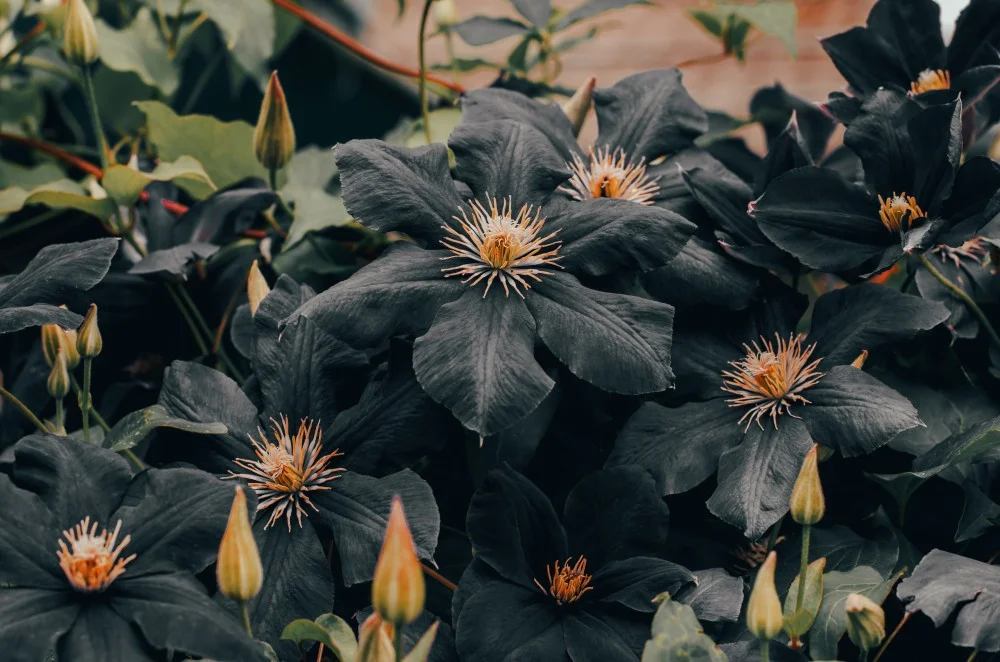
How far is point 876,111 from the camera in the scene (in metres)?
0.62

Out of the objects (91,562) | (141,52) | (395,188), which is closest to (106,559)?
(91,562)

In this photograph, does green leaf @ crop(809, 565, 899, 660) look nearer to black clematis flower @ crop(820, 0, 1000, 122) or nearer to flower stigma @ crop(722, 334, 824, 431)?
flower stigma @ crop(722, 334, 824, 431)

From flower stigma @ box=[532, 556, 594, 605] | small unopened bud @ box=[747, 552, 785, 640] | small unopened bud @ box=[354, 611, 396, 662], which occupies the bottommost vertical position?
flower stigma @ box=[532, 556, 594, 605]

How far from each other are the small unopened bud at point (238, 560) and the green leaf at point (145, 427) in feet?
0.39

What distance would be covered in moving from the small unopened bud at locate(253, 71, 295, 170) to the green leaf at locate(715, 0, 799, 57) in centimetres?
41

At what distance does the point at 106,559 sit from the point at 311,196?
12.6 inches

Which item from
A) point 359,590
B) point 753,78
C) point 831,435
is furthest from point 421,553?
point 753,78

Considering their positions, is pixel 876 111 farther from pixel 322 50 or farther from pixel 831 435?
pixel 322 50

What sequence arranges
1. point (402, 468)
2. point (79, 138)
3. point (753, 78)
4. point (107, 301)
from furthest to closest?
point (753, 78), point (79, 138), point (107, 301), point (402, 468)

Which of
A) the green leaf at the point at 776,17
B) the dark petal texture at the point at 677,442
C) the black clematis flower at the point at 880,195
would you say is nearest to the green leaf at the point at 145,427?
the dark petal texture at the point at 677,442

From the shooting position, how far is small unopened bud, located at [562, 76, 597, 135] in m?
0.71

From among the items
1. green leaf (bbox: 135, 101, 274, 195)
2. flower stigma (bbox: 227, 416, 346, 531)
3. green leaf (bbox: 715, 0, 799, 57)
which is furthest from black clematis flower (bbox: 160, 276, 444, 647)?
green leaf (bbox: 715, 0, 799, 57)

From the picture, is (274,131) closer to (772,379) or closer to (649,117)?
(649,117)

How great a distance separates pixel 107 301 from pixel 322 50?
0.53 metres
